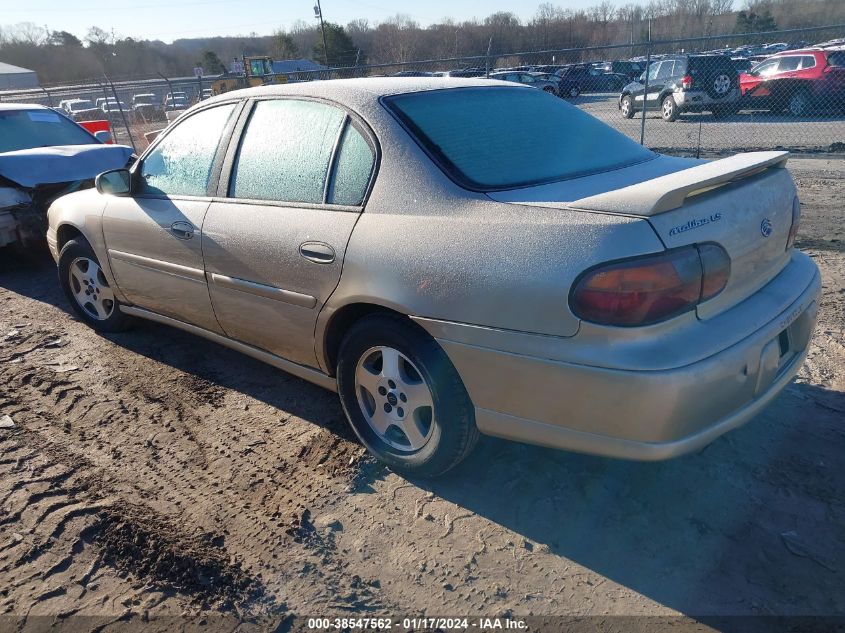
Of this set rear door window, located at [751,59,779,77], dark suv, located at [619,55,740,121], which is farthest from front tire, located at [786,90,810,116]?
dark suv, located at [619,55,740,121]

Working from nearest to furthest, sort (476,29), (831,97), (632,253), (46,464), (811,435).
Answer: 1. (632,253)
2. (811,435)
3. (46,464)
4. (831,97)
5. (476,29)

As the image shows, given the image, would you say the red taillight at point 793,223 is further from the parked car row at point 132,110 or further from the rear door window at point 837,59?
the parked car row at point 132,110

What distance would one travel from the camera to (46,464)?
3.24m

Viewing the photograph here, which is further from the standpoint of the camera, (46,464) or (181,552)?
(46,464)

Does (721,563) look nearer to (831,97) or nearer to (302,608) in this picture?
(302,608)

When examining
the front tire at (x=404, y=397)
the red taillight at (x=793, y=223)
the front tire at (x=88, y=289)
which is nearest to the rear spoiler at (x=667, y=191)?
the red taillight at (x=793, y=223)

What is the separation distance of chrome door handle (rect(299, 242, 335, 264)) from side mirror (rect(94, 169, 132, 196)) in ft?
5.73

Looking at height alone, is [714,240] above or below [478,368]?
above

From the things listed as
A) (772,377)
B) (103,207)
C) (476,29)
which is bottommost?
(772,377)

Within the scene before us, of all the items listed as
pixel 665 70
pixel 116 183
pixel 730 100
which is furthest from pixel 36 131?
pixel 665 70

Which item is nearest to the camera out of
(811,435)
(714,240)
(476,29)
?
(714,240)

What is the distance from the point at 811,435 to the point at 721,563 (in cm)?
108

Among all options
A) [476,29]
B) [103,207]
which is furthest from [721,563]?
[476,29]

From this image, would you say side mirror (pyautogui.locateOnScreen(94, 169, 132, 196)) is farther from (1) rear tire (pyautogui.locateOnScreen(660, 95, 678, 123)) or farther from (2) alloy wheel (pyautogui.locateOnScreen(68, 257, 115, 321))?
(1) rear tire (pyautogui.locateOnScreen(660, 95, 678, 123))
